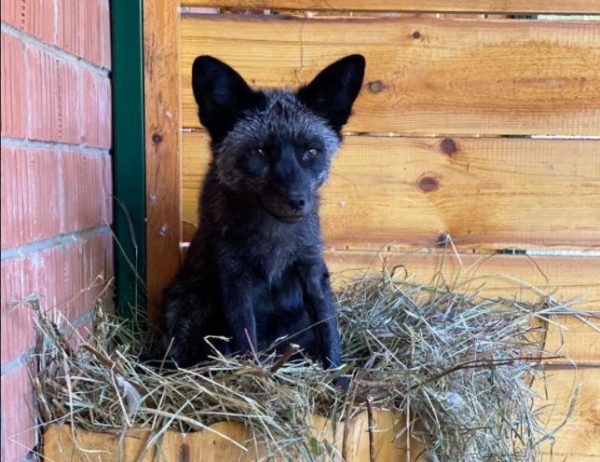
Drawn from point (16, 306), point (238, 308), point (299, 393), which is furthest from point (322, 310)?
point (16, 306)

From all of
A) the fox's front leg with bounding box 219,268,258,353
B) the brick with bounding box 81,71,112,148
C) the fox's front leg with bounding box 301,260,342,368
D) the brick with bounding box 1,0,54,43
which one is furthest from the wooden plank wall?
the brick with bounding box 1,0,54,43

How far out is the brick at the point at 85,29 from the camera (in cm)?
224

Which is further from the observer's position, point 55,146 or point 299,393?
point 55,146

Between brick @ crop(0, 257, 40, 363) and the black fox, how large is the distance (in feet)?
1.84

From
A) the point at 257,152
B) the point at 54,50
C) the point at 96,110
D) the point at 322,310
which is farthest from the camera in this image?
the point at 96,110

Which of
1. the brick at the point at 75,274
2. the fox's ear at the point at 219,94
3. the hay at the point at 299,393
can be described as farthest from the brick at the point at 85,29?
the hay at the point at 299,393

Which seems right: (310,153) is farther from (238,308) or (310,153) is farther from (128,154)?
(128,154)

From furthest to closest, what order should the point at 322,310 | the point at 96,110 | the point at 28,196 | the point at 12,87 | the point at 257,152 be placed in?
the point at 96,110
the point at 322,310
the point at 257,152
the point at 28,196
the point at 12,87

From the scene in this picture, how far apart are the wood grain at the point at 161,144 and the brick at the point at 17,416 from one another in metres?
0.91

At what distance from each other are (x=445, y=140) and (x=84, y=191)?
1485mm

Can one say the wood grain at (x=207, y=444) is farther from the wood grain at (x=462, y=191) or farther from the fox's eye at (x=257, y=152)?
the wood grain at (x=462, y=191)

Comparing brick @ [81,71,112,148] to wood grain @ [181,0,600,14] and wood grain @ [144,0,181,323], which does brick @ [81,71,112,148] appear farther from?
wood grain @ [181,0,600,14]

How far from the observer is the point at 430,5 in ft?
9.41

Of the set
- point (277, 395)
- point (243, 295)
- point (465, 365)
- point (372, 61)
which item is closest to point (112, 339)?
point (243, 295)
